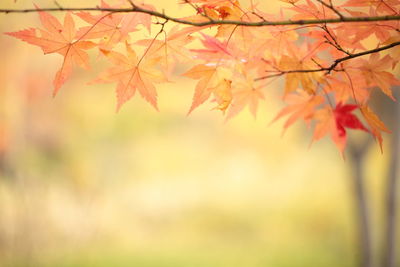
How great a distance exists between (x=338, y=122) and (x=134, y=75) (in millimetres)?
522

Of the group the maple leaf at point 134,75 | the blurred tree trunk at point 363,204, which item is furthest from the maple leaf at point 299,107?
the blurred tree trunk at point 363,204

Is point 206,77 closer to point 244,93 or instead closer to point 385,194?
point 244,93

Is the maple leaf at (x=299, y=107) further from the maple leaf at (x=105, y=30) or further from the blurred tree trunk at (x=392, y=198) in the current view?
the blurred tree trunk at (x=392, y=198)

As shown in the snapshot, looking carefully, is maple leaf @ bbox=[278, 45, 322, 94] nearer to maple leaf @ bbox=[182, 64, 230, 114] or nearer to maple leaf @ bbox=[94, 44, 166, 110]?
maple leaf @ bbox=[182, 64, 230, 114]

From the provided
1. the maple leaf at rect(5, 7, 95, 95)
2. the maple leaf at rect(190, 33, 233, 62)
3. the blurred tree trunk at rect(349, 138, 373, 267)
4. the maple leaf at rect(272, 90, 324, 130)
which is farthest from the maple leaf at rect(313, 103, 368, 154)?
the blurred tree trunk at rect(349, 138, 373, 267)

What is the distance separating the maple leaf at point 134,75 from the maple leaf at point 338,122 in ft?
1.52

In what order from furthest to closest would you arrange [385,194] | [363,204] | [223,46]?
1. [363,204]
2. [385,194]
3. [223,46]

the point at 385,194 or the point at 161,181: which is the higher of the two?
the point at 161,181

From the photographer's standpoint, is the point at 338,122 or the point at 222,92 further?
the point at 338,122

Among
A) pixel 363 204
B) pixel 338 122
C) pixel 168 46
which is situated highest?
pixel 168 46

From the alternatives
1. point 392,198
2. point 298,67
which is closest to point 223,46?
point 298,67

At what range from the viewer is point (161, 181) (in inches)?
302

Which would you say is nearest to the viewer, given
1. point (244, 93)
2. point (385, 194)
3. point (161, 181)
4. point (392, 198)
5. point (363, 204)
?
point (244, 93)

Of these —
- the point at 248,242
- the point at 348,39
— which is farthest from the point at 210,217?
the point at 348,39
